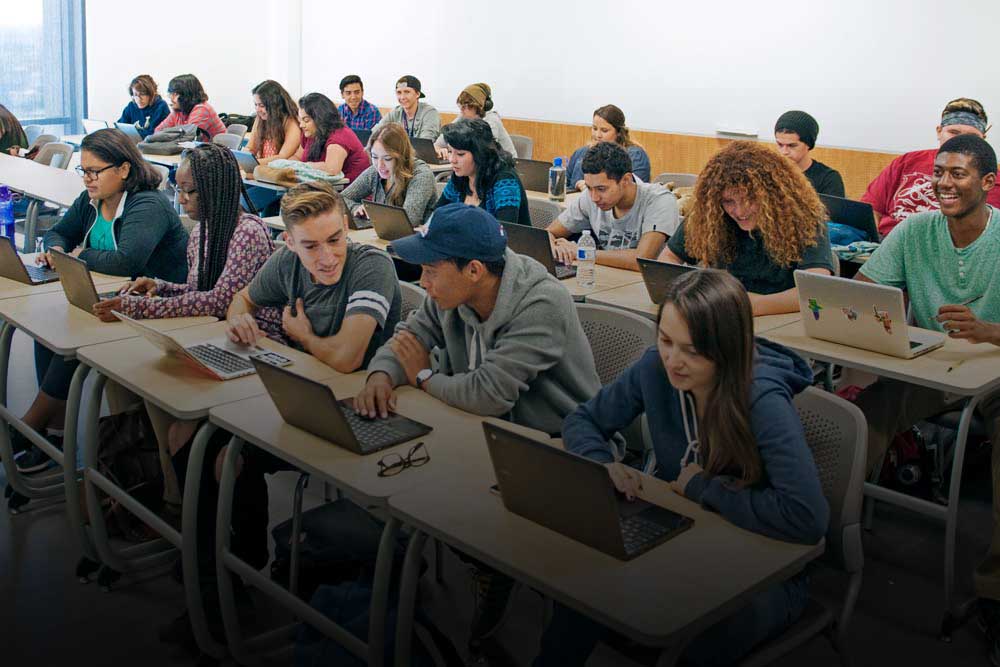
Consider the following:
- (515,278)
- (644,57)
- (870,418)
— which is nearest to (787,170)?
(870,418)

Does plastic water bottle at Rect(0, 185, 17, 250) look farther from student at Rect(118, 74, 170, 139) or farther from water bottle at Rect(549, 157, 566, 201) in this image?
water bottle at Rect(549, 157, 566, 201)

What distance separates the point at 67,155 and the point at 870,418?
604cm

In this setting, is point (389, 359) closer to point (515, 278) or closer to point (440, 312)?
point (440, 312)

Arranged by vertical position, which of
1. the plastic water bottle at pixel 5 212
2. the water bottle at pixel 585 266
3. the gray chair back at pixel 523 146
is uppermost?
the gray chair back at pixel 523 146

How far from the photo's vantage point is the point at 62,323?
3027mm

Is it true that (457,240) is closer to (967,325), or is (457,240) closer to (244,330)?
(244,330)

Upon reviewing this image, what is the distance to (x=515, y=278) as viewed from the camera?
2438 millimetres

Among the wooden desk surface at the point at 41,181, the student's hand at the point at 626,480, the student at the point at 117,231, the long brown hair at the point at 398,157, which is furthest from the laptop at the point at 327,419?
the wooden desk surface at the point at 41,181

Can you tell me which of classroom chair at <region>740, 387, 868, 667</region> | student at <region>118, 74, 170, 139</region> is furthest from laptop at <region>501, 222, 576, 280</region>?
student at <region>118, 74, 170, 139</region>

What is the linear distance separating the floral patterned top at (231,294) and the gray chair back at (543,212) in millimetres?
1857

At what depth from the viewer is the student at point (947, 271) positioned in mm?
2974

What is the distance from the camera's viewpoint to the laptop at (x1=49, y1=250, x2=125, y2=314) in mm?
3023

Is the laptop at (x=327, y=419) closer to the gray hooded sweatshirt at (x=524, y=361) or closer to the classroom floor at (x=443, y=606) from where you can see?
the gray hooded sweatshirt at (x=524, y=361)

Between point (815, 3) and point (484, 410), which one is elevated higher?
point (815, 3)
